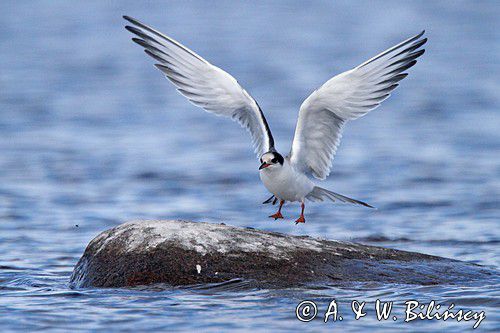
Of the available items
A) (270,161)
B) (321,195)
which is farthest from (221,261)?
(321,195)

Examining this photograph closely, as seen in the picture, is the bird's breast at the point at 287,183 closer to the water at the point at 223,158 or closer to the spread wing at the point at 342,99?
the spread wing at the point at 342,99

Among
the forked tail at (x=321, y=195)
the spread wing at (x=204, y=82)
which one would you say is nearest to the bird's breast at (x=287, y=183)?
the forked tail at (x=321, y=195)

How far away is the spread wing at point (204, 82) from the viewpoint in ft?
32.0

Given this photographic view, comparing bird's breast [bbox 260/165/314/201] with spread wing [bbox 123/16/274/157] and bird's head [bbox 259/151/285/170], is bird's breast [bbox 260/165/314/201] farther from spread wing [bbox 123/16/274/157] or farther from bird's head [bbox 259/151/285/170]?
spread wing [bbox 123/16/274/157]

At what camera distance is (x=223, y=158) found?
15773 mm

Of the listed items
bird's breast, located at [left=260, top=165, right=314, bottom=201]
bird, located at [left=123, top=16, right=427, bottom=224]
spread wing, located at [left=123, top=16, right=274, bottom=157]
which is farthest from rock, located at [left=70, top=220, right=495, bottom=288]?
spread wing, located at [left=123, top=16, right=274, bottom=157]

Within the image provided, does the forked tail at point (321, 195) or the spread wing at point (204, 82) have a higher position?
the spread wing at point (204, 82)

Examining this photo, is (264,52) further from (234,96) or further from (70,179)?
(234,96)

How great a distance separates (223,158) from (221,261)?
303 inches

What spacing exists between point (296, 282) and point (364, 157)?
304 inches

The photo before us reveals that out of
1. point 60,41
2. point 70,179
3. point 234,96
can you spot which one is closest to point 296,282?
point 234,96

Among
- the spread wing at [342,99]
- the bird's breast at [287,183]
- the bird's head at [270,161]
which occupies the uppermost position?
the spread wing at [342,99]

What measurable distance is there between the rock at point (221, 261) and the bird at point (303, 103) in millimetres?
1073

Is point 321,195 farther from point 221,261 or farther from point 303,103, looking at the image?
point 221,261
